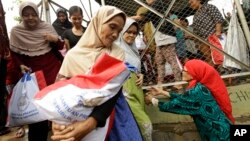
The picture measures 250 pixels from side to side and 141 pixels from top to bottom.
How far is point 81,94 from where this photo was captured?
132 centimetres

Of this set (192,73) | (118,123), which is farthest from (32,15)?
(118,123)

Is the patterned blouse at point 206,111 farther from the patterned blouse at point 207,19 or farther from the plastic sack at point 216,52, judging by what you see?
the patterned blouse at point 207,19

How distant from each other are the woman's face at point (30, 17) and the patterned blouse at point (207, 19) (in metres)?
2.12

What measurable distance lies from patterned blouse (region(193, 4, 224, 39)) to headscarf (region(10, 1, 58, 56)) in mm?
2056

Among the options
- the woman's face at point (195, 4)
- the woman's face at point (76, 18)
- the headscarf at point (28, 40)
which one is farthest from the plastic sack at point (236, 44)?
the headscarf at point (28, 40)

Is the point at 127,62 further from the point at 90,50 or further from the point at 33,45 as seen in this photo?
the point at 33,45

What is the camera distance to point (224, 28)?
4.18m

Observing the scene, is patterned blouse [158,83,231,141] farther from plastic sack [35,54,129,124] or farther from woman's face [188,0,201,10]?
woman's face [188,0,201,10]

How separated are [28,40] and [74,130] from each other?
7.12ft

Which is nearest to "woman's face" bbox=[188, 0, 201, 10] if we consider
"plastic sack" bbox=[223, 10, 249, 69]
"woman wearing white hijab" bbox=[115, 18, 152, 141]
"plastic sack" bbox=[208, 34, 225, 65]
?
"plastic sack" bbox=[208, 34, 225, 65]

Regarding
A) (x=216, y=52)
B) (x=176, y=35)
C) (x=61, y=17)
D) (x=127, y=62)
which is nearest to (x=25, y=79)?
(x=127, y=62)

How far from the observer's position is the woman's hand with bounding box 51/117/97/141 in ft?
4.33

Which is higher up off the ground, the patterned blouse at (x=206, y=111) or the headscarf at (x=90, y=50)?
the headscarf at (x=90, y=50)

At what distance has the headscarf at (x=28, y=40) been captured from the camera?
317 centimetres
